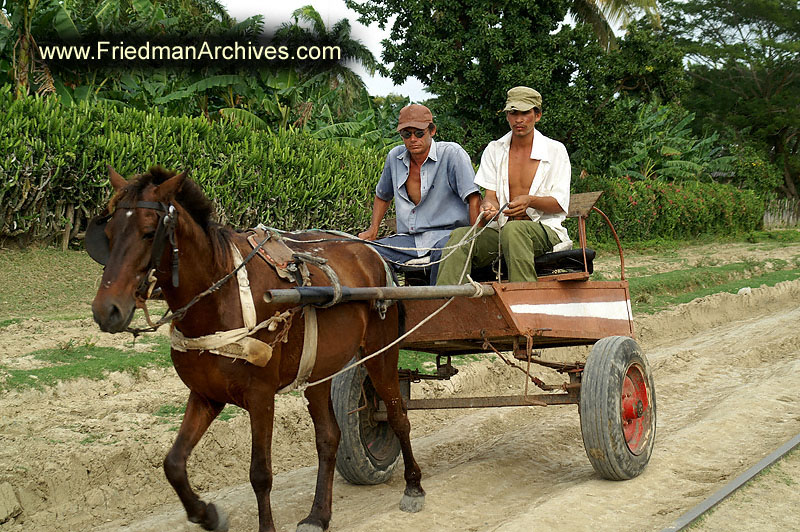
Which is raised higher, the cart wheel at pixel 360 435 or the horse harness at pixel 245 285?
the horse harness at pixel 245 285

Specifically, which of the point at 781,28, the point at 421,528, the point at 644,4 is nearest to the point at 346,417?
the point at 421,528

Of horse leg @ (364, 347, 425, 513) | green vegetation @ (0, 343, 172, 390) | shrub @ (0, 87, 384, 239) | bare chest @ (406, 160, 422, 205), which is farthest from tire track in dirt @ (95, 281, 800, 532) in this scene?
shrub @ (0, 87, 384, 239)

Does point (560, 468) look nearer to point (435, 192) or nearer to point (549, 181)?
point (549, 181)

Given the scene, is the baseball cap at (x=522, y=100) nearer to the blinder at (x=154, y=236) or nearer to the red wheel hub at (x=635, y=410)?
the red wheel hub at (x=635, y=410)

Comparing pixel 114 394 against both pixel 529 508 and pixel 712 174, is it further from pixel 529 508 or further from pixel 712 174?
pixel 712 174

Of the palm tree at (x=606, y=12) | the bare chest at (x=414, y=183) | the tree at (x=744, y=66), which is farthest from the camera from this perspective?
the tree at (x=744, y=66)

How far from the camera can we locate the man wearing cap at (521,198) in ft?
17.7

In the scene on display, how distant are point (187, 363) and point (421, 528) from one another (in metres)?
1.73

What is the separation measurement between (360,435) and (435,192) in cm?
189

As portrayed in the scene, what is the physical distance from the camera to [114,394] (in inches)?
284

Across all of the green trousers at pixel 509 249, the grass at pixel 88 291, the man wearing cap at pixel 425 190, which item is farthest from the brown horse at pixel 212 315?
the grass at pixel 88 291

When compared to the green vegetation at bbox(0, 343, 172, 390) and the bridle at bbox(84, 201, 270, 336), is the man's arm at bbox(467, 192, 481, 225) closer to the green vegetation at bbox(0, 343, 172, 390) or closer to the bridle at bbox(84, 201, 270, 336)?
the bridle at bbox(84, 201, 270, 336)

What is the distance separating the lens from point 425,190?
593cm

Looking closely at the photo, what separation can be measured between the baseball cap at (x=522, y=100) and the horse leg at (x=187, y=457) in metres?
2.99
